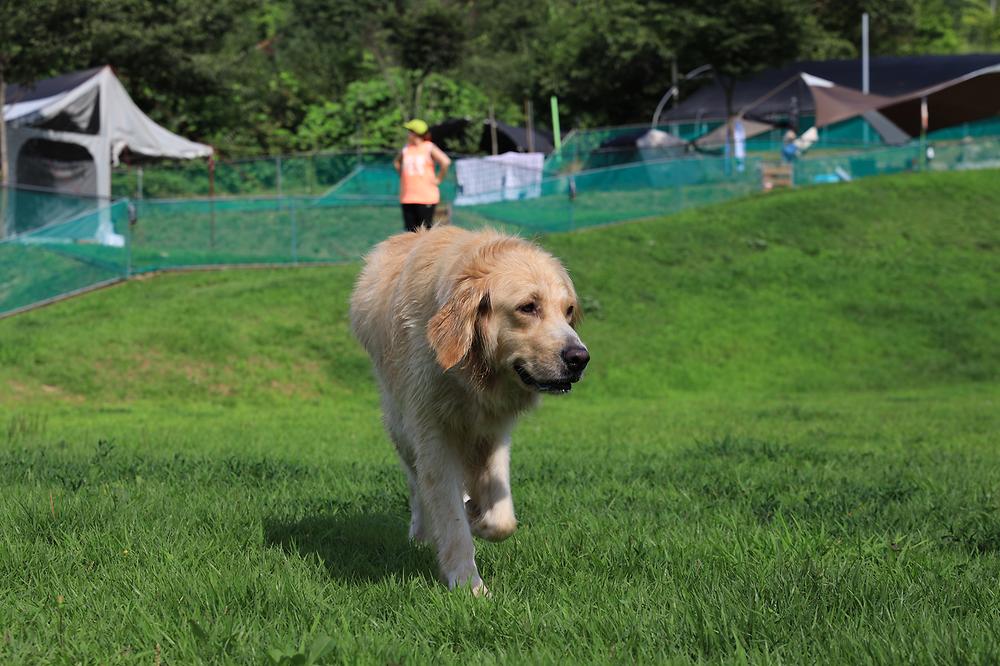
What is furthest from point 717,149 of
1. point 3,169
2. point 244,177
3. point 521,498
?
point 521,498

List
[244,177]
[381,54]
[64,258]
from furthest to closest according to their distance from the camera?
1. [381,54]
2. [244,177]
3. [64,258]

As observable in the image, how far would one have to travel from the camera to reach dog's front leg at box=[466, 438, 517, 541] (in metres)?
4.57

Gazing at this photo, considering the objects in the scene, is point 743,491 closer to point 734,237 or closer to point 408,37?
point 734,237

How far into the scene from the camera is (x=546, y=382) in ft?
13.8

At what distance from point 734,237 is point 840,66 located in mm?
34373

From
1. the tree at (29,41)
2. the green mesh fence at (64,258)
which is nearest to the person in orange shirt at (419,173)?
the green mesh fence at (64,258)

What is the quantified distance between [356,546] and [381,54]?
48.6 meters

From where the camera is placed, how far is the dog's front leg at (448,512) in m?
4.21

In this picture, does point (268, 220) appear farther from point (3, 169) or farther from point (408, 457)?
point (408, 457)

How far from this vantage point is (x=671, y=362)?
16656 mm

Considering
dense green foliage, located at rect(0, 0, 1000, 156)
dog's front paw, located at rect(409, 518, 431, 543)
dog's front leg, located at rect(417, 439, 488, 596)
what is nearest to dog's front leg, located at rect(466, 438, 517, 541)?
dog's front leg, located at rect(417, 439, 488, 596)

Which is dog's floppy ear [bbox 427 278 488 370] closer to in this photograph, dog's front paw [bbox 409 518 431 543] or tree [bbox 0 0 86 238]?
dog's front paw [bbox 409 518 431 543]

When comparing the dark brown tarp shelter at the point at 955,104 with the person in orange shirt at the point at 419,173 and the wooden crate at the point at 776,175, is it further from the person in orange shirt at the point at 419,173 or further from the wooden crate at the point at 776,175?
the person in orange shirt at the point at 419,173

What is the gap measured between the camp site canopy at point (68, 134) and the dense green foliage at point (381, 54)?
805 mm
